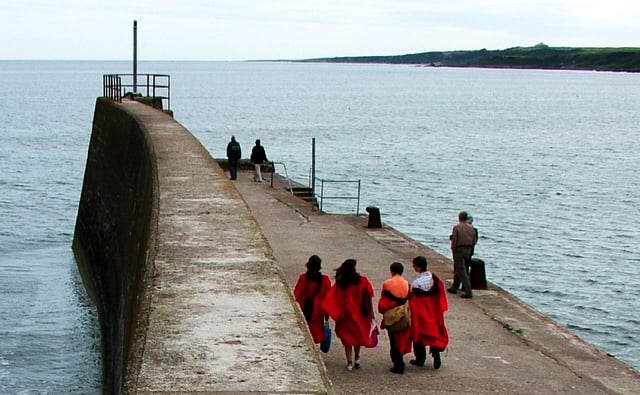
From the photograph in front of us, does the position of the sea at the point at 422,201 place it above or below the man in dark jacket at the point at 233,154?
below

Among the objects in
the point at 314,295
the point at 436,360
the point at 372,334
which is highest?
the point at 314,295

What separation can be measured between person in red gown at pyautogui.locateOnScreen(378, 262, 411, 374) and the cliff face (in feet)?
7.27

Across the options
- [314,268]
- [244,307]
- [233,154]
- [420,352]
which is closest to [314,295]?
[314,268]

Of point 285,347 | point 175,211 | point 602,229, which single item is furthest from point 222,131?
point 285,347

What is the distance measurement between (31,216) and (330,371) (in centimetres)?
2767

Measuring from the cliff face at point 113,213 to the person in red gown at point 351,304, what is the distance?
1771 millimetres

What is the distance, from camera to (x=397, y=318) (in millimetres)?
9562

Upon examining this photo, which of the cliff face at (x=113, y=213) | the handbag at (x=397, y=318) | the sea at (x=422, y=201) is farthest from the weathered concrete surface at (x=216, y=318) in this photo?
the sea at (x=422, y=201)

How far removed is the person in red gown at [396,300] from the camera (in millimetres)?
9391

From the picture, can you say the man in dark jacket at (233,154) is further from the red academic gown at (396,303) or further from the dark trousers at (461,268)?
the red academic gown at (396,303)

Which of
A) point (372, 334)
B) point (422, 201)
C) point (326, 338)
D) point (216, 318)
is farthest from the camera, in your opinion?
point (422, 201)

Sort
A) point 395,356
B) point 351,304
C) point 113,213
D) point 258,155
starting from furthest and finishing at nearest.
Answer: point 258,155 → point 113,213 → point 395,356 → point 351,304

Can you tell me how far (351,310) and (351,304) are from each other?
70 mm

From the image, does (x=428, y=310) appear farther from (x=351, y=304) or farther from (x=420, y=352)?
(x=351, y=304)
